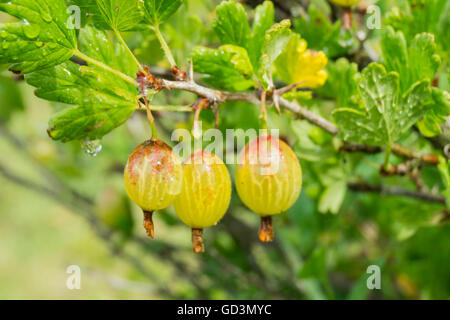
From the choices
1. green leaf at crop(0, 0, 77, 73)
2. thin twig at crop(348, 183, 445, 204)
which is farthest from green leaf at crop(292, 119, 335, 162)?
green leaf at crop(0, 0, 77, 73)

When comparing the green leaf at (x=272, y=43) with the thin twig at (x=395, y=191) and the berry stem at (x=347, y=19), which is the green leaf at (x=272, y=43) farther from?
the thin twig at (x=395, y=191)

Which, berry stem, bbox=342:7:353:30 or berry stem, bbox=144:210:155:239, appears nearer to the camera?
berry stem, bbox=144:210:155:239

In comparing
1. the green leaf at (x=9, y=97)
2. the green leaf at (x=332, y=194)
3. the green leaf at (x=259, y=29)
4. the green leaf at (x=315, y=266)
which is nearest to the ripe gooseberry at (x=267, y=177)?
the green leaf at (x=259, y=29)

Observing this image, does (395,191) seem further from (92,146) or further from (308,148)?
(92,146)

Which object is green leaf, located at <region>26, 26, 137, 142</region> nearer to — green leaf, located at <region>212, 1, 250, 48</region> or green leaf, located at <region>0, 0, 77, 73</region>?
green leaf, located at <region>0, 0, 77, 73</region>

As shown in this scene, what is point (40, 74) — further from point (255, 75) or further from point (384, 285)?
point (384, 285)
